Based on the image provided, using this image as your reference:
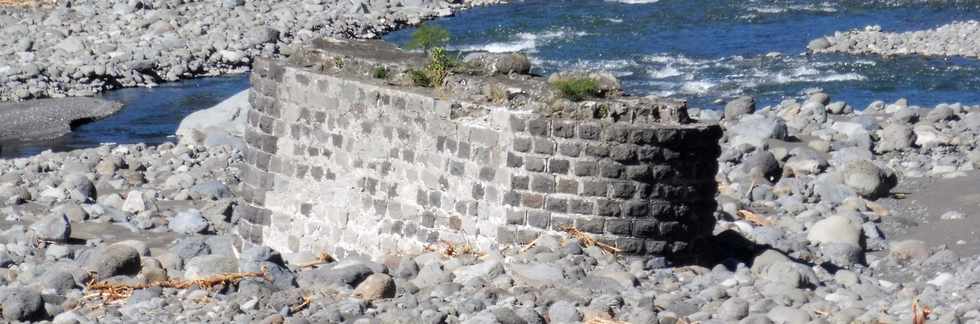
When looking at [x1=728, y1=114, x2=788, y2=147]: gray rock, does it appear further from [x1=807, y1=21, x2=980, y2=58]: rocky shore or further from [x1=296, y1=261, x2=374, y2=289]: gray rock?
[x1=807, y1=21, x2=980, y2=58]: rocky shore

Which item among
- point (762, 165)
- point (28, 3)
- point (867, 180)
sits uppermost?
point (867, 180)

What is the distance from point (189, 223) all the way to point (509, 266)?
5.53m

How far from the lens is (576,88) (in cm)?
1151

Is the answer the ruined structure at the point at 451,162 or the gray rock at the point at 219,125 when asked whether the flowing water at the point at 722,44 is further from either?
the ruined structure at the point at 451,162

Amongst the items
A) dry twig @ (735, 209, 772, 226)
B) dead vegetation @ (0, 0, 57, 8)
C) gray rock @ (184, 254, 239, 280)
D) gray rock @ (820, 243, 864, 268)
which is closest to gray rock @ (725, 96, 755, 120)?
dry twig @ (735, 209, 772, 226)

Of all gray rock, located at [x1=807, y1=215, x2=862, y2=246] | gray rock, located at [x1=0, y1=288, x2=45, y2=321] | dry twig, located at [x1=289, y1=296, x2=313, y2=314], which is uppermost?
dry twig, located at [x1=289, y1=296, x2=313, y2=314]

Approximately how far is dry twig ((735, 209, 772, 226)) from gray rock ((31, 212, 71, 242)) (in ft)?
21.8

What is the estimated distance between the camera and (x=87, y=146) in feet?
79.9

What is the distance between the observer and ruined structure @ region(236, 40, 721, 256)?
1139 cm

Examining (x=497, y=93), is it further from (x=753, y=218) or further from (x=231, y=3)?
(x=231, y=3)

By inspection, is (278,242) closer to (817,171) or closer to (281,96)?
(281,96)

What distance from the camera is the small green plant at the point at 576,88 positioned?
11.5m

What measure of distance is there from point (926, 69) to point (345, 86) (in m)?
21.1

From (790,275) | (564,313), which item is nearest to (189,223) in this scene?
(564,313)
